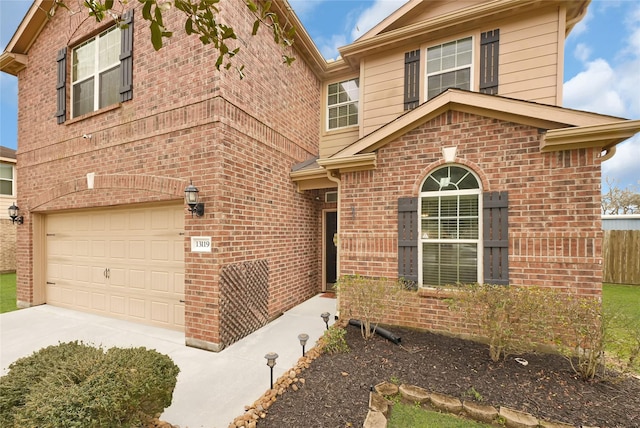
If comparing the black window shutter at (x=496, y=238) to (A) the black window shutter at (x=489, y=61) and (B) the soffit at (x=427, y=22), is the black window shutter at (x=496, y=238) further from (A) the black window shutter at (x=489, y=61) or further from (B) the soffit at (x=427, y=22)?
(B) the soffit at (x=427, y=22)

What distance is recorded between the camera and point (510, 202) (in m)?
4.11

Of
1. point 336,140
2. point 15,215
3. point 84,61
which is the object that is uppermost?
point 84,61

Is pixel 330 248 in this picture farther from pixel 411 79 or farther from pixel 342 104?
pixel 411 79

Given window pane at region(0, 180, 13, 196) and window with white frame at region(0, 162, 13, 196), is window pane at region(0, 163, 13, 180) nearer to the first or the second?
window with white frame at region(0, 162, 13, 196)

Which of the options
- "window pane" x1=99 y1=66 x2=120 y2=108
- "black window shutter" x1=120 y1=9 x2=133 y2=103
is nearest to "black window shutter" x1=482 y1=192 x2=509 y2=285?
"black window shutter" x1=120 y1=9 x2=133 y2=103

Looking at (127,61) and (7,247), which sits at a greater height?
(127,61)

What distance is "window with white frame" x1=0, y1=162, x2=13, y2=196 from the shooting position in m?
12.2

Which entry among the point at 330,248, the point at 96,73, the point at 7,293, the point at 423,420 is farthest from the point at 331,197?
the point at 7,293

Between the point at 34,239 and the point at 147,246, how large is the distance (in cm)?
Result: 380

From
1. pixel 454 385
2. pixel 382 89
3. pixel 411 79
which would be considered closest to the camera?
pixel 454 385

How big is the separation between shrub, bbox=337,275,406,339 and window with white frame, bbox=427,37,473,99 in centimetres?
447

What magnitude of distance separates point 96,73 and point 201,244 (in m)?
4.75

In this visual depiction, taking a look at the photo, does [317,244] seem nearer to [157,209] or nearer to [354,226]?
[354,226]

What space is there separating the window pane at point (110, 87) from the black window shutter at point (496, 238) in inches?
284
